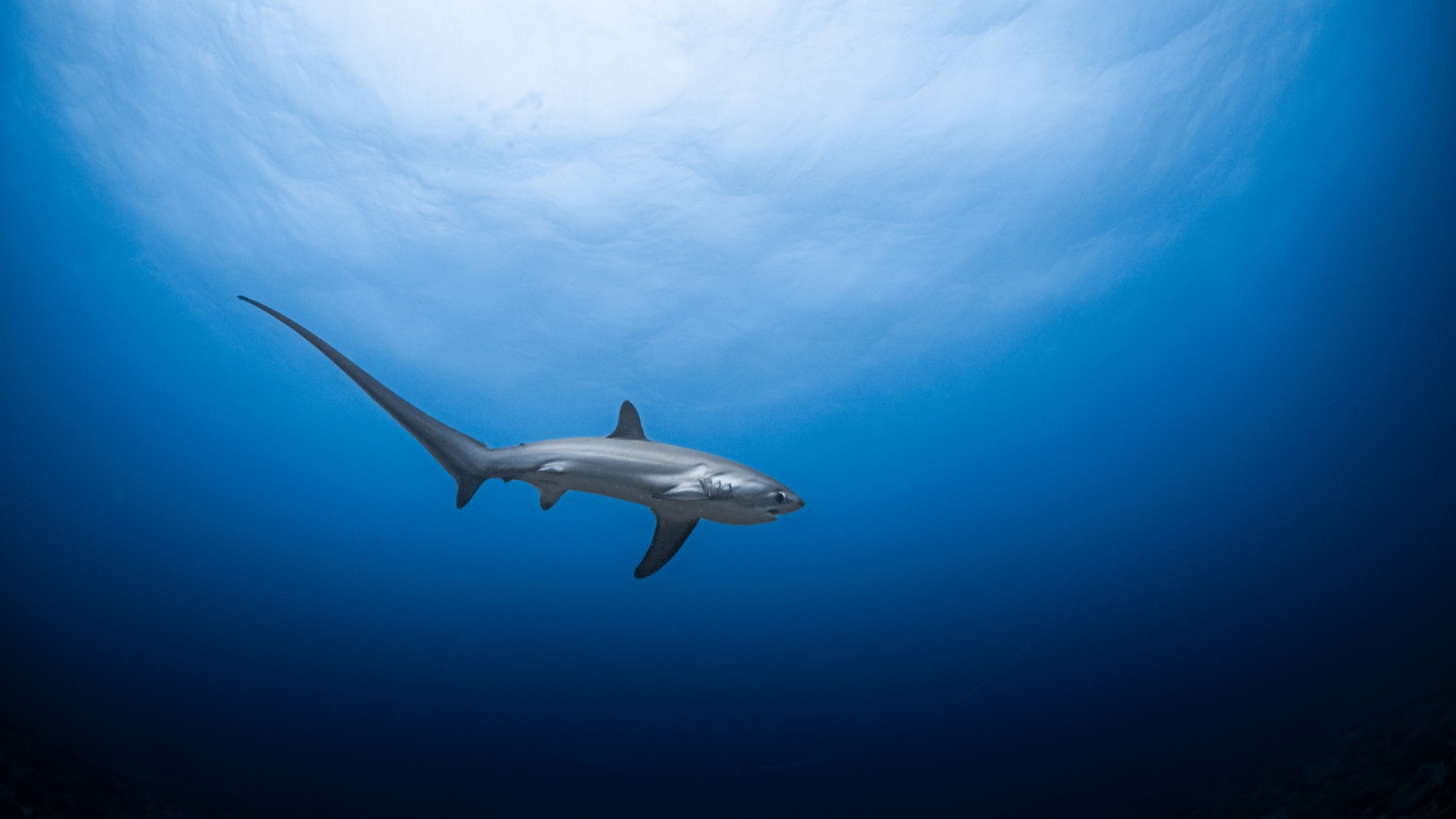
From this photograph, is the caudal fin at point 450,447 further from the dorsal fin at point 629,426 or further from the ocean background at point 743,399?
the ocean background at point 743,399

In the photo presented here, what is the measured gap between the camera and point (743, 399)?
18.8m

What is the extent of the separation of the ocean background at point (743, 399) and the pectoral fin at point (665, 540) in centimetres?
1056

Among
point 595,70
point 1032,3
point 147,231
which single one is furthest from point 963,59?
point 147,231

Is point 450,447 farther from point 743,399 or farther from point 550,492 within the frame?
point 743,399

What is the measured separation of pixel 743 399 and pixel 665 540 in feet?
51.6

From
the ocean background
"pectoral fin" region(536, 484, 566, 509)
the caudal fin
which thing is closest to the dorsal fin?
"pectoral fin" region(536, 484, 566, 509)

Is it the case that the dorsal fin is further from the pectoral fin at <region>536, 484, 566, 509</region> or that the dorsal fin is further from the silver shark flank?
the pectoral fin at <region>536, 484, 566, 509</region>

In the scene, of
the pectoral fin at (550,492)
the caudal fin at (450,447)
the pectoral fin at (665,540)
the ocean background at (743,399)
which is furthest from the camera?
the ocean background at (743,399)

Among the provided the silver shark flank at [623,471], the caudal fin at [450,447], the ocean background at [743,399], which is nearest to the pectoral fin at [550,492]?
the silver shark flank at [623,471]

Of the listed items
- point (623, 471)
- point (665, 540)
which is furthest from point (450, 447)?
point (665, 540)

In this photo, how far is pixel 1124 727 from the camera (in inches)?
914

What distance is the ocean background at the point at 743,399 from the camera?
36.0 feet

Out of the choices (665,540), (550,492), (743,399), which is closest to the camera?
(550,492)

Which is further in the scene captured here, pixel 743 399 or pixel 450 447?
pixel 743 399
